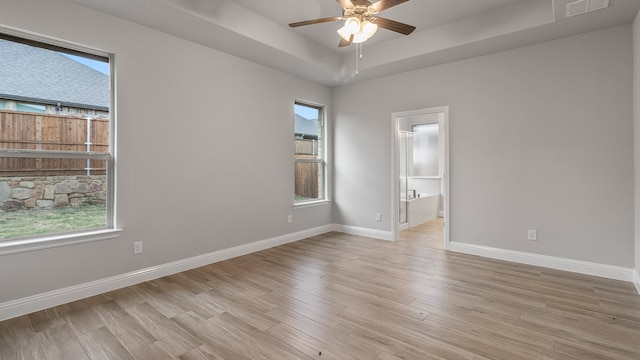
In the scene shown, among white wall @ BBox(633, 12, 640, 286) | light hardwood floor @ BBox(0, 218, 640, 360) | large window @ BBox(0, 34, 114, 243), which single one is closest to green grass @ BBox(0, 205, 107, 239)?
large window @ BBox(0, 34, 114, 243)

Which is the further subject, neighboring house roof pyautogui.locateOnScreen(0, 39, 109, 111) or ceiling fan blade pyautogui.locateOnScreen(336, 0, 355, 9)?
neighboring house roof pyautogui.locateOnScreen(0, 39, 109, 111)

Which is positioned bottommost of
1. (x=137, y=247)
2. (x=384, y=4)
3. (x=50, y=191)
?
(x=137, y=247)

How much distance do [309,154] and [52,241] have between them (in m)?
3.58

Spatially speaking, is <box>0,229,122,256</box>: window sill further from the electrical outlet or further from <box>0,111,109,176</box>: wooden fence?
<box>0,111,109,176</box>: wooden fence

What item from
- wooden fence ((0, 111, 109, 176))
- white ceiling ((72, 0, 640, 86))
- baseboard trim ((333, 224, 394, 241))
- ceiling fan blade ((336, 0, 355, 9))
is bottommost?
baseboard trim ((333, 224, 394, 241))

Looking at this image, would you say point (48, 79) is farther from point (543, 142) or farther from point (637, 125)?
point (637, 125)

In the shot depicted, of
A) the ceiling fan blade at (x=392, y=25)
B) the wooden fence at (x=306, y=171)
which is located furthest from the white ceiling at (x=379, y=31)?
the wooden fence at (x=306, y=171)

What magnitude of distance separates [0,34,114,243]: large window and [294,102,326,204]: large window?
8.87 ft

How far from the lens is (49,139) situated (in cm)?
266

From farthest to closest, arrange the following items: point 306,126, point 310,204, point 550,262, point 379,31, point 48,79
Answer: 1. point 306,126
2. point 310,204
3. point 379,31
4. point 550,262
5. point 48,79

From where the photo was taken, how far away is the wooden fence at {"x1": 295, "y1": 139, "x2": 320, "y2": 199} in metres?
5.06

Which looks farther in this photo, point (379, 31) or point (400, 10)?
point (379, 31)

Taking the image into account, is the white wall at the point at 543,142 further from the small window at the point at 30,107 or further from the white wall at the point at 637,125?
the small window at the point at 30,107

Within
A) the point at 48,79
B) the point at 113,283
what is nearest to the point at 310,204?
the point at 113,283
